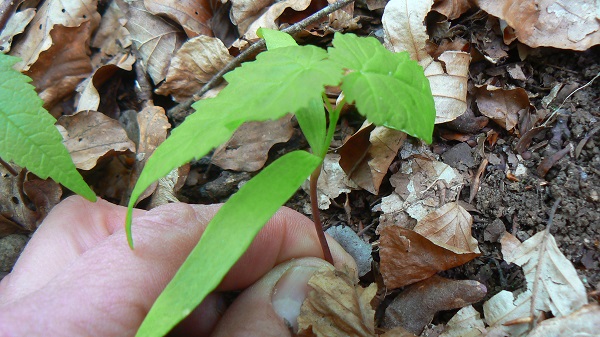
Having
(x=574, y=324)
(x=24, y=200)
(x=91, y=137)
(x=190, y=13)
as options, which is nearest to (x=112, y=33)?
(x=190, y=13)

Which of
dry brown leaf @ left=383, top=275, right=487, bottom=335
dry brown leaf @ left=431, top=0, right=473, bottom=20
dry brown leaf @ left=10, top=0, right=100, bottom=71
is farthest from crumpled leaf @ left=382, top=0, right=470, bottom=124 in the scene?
dry brown leaf @ left=10, top=0, right=100, bottom=71

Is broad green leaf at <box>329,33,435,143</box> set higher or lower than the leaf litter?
higher

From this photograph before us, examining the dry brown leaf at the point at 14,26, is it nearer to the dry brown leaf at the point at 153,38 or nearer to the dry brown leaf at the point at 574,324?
the dry brown leaf at the point at 153,38

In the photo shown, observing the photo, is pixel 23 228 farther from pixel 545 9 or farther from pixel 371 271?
pixel 545 9

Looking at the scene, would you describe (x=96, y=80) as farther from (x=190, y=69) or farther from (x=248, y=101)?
(x=248, y=101)

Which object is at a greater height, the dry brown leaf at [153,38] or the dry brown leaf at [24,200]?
the dry brown leaf at [153,38]

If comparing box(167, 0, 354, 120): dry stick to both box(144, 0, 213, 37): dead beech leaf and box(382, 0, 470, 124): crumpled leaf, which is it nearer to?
box(382, 0, 470, 124): crumpled leaf

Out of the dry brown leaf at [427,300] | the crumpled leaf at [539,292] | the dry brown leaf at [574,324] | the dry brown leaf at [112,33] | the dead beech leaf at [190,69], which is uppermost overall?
the dry brown leaf at [112,33]

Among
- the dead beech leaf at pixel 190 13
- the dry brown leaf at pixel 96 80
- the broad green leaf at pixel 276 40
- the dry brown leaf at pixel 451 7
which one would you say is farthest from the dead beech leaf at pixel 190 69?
the dry brown leaf at pixel 451 7

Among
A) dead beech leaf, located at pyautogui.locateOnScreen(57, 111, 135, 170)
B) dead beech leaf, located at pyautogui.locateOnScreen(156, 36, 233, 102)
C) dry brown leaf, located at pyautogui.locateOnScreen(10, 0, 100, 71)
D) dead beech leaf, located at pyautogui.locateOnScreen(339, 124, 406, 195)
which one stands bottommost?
dead beech leaf, located at pyautogui.locateOnScreen(339, 124, 406, 195)
